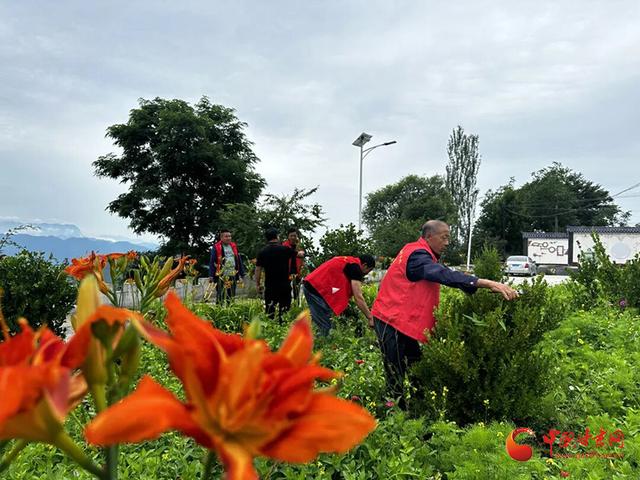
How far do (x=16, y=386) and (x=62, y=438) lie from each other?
0.25ft

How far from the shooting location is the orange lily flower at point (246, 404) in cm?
41

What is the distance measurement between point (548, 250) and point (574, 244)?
8.26 ft

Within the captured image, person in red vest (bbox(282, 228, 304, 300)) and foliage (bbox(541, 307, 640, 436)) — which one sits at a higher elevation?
person in red vest (bbox(282, 228, 304, 300))

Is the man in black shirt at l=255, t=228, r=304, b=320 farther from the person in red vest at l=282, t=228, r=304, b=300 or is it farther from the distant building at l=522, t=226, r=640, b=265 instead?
the distant building at l=522, t=226, r=640, b=265

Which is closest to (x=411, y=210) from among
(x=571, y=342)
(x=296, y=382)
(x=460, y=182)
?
(x=460, y=182)

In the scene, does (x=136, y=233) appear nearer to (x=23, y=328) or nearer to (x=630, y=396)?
(x=630, y=396)

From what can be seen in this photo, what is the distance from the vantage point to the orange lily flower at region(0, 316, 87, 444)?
0.37 meters

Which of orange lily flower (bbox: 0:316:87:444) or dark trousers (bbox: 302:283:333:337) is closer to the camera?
orange lily flower (bbox: 0:316:87:444)

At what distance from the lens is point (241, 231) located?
53.8 ft

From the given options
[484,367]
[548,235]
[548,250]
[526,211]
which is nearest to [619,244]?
[548,250]

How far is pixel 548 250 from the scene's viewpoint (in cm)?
3516

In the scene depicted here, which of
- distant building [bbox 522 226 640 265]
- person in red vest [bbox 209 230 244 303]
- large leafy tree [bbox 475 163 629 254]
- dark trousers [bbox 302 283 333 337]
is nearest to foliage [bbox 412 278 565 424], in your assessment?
dark trousers [bbox 302 283 333 337]

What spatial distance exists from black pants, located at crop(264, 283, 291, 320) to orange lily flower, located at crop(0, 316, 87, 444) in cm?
619

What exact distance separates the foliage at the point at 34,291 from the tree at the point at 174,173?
19.8 metres
